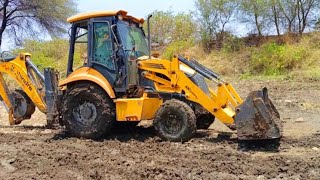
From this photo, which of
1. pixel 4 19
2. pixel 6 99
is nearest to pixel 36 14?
pixel 4 19

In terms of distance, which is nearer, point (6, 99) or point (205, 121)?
point (205, 121)

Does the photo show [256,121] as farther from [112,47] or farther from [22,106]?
[22,106]

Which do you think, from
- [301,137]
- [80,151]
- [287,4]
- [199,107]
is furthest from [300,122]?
[287,4]

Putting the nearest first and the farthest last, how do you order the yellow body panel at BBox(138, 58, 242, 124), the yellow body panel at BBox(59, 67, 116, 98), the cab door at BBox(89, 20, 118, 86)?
the yellow body panel at BBox(138, 58, 242, 124), the yellow body panel at BBox(59, 67, 116, 98), the cab door at BBox(89, 20, 118, 86)

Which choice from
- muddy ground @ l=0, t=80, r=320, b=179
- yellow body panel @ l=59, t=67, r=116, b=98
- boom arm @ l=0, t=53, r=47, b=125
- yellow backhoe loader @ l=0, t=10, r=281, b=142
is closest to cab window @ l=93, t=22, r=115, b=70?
yellow backhoe loader @ l=0, t=10, r=281, b=142

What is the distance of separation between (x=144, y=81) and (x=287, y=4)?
12.5 meters

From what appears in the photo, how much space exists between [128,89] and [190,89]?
115 centimetres

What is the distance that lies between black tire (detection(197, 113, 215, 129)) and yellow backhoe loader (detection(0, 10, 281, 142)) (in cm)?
2

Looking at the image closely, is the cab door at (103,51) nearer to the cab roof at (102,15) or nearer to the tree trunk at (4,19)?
the cab roof at (102,15)

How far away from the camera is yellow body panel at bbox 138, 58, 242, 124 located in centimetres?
735

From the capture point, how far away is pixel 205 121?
28.0 ft

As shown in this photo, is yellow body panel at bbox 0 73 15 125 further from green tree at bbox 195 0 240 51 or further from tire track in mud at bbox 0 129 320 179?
green tree at bbox 195 0 240 51

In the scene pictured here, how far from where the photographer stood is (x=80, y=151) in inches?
275

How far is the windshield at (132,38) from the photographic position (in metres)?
8.09
